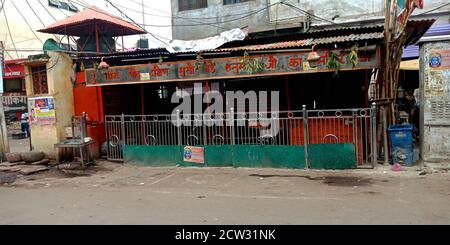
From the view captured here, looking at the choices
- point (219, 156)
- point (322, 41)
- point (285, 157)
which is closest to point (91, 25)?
point (219, 156)

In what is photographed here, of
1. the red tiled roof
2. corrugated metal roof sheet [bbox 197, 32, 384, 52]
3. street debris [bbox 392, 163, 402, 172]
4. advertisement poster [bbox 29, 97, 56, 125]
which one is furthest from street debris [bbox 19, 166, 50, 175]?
street debris [bbox 392, 163, 402, 172]

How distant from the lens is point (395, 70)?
928 cm

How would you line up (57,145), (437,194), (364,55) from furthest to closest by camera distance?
(57,145), (364,55), (437,194)

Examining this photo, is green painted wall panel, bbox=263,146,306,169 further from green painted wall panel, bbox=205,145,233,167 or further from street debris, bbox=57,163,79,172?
street debris, bbox=57,163,79,172

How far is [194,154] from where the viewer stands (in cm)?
990

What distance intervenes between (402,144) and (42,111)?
9591 millimetres

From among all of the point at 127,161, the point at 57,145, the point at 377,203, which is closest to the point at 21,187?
the point at 57,145

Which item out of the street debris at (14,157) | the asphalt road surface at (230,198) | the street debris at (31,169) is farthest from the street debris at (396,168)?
the street debris at (14,157)

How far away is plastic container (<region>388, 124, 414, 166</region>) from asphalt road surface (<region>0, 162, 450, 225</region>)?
0.46m

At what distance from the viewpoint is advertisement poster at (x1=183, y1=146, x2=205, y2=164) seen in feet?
32.2

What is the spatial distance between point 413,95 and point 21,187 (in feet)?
41.1

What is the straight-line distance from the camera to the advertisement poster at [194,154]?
983cm

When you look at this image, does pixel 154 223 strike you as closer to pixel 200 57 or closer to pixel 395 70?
pixel 200 57

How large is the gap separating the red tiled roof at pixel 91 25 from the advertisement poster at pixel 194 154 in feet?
29.0
